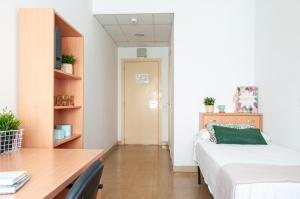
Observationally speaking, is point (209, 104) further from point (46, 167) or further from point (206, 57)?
point (46, 167)

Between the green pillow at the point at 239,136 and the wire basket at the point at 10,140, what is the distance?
6.86 ft

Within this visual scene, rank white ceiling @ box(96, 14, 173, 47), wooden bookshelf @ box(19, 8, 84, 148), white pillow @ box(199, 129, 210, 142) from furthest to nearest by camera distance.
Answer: white ceiling @ box(96, 14, 173, 47), white pillow @ box(199, 129, 210, 142), wooden bookshelf @ box(19, 8, 84, 148)

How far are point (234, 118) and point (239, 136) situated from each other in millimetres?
673

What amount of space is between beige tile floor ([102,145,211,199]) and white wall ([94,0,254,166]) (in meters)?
0.40

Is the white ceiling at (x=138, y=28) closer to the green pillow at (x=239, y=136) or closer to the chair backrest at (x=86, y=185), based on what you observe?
the green pillow at (x=239, y=136)

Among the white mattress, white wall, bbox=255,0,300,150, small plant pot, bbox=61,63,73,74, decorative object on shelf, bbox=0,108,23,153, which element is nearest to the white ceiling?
white wall, bbox=255,0,300,150

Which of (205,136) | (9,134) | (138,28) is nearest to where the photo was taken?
(9,134)

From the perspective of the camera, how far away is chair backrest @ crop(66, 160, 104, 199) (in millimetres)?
738

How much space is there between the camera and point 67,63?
7.93ft

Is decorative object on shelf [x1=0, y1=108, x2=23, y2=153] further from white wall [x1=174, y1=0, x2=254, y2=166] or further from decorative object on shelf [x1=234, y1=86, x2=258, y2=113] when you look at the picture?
decorative object on shelf [x1=234, y1=86, x2=258, y2=113]

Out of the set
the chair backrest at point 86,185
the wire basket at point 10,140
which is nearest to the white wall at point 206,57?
the wire basket at point 10,140

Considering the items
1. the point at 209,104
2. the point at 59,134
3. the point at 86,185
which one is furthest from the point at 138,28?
the point at 86,185

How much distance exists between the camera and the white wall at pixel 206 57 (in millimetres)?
3834

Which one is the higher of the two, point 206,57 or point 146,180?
point 206,57
